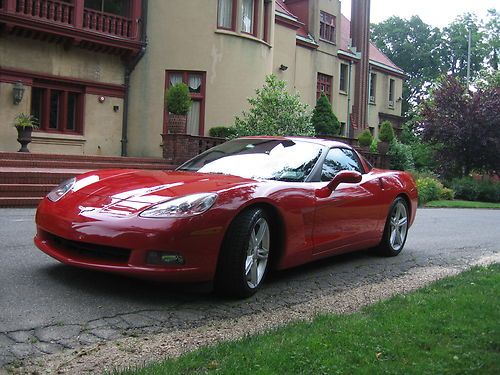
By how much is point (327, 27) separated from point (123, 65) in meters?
14.3

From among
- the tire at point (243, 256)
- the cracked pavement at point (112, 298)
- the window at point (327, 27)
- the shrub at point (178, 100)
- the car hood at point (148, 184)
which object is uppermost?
the window at point (327, 27)

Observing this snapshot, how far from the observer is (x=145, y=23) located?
18.2 meters

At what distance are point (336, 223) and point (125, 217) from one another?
227 cm

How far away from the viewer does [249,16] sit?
63.8 feet

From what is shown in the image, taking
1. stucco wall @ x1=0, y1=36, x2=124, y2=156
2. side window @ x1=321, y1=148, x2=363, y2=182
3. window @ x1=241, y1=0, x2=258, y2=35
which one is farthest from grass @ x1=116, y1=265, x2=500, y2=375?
window @ x1=241, y1=0, x2=258, y2=35

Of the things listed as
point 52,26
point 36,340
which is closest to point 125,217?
point 36,340

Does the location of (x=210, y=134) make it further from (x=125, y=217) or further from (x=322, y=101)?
(x=125, y=217)

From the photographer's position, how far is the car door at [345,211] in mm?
5270

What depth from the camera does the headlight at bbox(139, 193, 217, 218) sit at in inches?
160

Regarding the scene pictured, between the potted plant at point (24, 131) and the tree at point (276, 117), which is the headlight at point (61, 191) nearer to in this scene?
the potted plant at point (24, 131)

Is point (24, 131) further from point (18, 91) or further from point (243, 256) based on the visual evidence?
point (243, 256)

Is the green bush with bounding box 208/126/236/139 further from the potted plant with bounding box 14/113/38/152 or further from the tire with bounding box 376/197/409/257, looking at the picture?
the tire with bounding box 376/197/409/257

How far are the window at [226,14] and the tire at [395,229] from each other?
13.2 m

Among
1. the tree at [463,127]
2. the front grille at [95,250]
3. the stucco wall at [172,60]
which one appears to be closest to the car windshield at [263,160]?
the front grille at [95,250]
